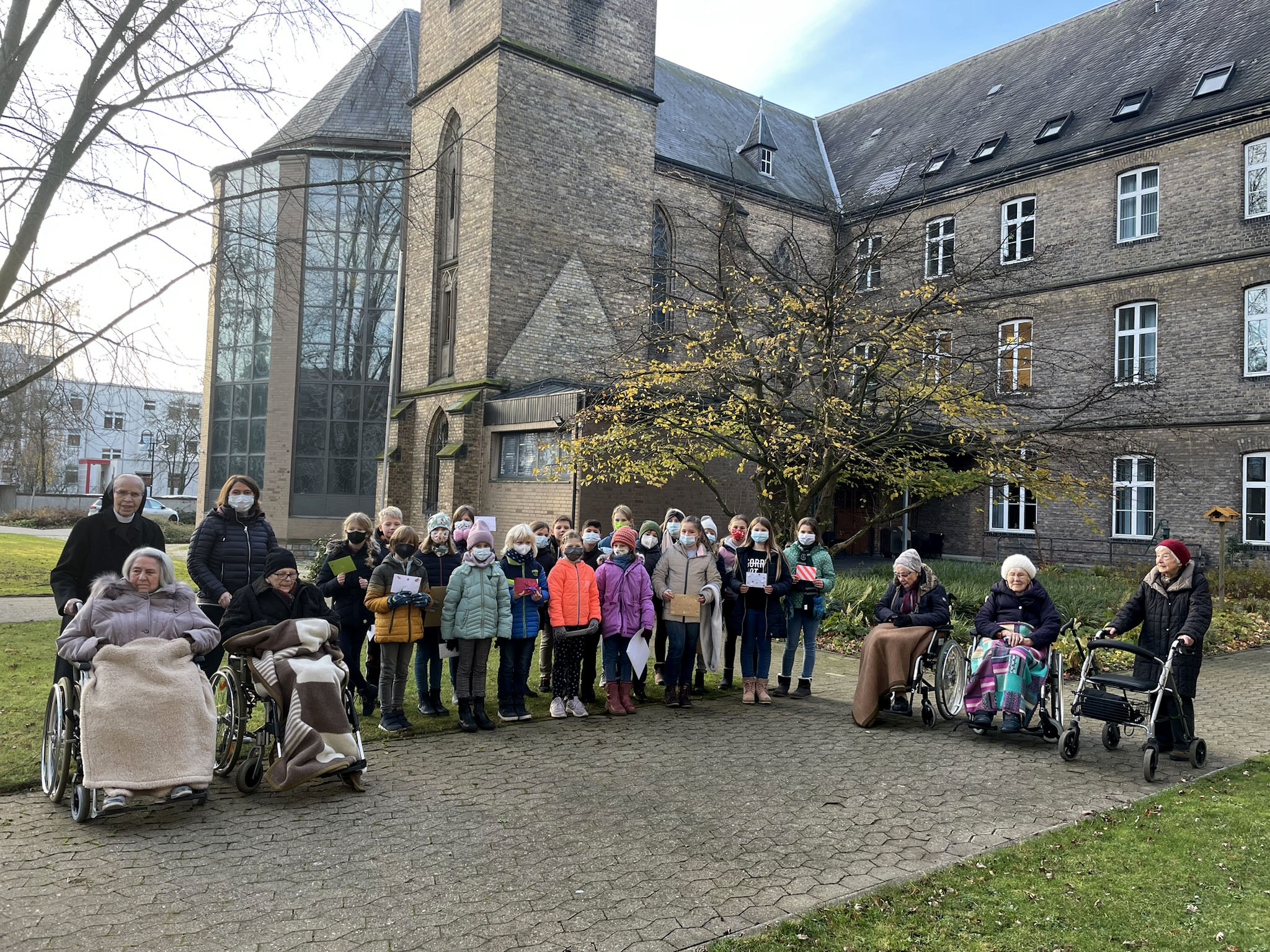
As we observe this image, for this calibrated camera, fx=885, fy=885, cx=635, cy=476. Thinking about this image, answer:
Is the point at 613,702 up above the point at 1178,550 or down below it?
below

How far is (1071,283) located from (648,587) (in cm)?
2213

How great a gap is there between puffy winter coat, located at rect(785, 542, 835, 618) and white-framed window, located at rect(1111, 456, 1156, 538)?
1765 cm

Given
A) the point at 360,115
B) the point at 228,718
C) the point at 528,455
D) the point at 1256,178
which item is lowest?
the point at 228,718

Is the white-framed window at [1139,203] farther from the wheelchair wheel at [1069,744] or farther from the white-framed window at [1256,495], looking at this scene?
the wheelchair wheel at [1069,744]

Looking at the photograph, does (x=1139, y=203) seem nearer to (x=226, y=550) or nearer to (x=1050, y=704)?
(x=1050, y=704)

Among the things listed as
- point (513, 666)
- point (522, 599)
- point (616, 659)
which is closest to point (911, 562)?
point (616, 659)

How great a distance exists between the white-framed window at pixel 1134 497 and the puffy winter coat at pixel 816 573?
17.6 metres

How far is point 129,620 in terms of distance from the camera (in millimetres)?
5367

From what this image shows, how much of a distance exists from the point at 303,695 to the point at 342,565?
6.36 feet

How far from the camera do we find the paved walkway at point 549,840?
397 cm

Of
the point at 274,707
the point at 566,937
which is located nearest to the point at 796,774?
the point at 566,937

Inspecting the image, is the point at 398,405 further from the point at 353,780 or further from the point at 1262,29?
the point at 1262,29

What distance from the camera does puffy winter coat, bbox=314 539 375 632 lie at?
7746 mm

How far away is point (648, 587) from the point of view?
27.8 ft
